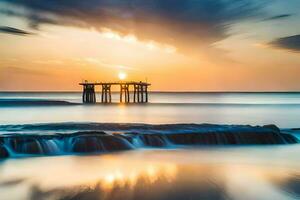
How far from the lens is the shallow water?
11.4 metres

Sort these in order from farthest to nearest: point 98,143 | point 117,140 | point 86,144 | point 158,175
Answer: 1. point 117,140
2. point 98,143
3. point 86,144
4. point 158,175

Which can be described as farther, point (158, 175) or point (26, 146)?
point (26, 146)

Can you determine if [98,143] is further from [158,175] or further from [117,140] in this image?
[158,175]

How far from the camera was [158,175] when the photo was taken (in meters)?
14.2

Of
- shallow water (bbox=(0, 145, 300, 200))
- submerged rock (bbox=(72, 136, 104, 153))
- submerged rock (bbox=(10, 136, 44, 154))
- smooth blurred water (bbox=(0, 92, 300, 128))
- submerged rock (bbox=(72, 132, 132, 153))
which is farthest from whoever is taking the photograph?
smooth blurred water (bbox=(0, 92, 300, 128))

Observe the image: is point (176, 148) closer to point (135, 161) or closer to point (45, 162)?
point (135, 161)

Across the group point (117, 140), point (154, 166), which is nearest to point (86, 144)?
point (117, 140)

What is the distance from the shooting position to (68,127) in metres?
30.3

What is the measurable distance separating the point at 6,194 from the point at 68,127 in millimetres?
19000

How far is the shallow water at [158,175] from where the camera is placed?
1142 centimetres

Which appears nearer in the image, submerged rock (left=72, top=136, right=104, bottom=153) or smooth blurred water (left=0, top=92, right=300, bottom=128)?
submerged rock (left=72, top=136, right=104, bottom=153)

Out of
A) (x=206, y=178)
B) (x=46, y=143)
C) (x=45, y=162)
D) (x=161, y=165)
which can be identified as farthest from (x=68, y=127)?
(x=206, y=178)

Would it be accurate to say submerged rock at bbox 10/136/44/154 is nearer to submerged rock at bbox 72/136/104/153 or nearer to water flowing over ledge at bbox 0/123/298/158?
water flowing over ledge at bbox 0/123/298/158

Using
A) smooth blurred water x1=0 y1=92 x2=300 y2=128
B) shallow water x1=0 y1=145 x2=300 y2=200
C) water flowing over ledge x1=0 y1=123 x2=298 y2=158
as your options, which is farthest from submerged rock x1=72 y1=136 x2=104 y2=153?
smooth blurred water x1=0 y1=92 x2=300 y2=128
